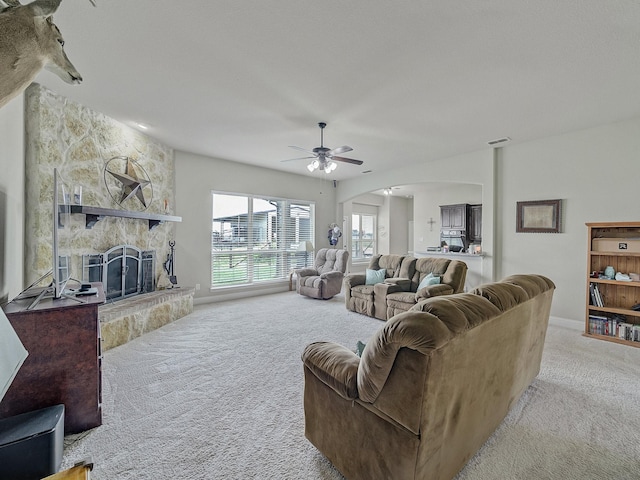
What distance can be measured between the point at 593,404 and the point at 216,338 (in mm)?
3768

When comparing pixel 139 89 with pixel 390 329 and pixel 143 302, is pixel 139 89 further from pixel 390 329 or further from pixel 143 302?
pixel 390 329

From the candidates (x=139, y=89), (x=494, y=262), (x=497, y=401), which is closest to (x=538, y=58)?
(x=497, y=401)

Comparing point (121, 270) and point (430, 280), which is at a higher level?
point (121, 270)

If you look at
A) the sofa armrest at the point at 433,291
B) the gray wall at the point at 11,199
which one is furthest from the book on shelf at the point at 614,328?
the gray wall at the point at 11,199

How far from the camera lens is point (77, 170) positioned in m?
3.51

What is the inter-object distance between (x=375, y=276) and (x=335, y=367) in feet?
12.1

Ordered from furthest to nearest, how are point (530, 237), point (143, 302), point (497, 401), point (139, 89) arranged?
point (530, 237), point (143, 302), point (139, 89), point (497, 401)

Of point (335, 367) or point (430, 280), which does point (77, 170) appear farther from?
point (430, 280)

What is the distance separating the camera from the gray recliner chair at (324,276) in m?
5.82

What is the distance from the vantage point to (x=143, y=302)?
12.5 feet

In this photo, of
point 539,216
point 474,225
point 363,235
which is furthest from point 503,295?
point 363,235

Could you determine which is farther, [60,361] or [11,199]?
[11,199]

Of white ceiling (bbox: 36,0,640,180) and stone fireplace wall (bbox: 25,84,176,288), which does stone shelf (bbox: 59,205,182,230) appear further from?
white ceiling (bbox: 36,0,640,180)

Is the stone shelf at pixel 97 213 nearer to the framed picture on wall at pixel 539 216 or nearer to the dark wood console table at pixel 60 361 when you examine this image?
the dark wood console table at pixel 60 361
